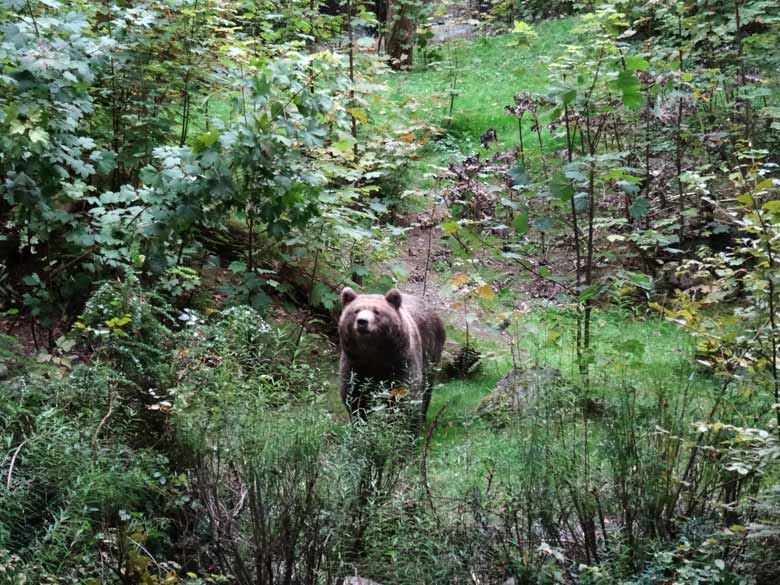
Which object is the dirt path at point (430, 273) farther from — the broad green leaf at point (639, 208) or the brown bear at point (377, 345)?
the broad green leaf at point (639, 208)

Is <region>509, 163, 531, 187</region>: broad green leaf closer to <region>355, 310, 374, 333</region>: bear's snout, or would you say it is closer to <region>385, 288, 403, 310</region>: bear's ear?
<region>385, 288, 403, 310</region>: bear's ear

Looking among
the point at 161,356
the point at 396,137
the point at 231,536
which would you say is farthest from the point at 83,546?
the point at 396,137

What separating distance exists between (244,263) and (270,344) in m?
1.69

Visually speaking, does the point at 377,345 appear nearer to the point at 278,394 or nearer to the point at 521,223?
the point at 521,223

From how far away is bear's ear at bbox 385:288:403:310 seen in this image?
7.95 metres

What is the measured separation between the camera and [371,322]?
24.9 ft

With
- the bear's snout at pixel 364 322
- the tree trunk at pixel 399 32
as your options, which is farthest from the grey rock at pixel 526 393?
the tree trunk at pixel 399 32

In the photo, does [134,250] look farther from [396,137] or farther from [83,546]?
[396,137]

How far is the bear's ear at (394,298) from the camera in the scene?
26.1 ft

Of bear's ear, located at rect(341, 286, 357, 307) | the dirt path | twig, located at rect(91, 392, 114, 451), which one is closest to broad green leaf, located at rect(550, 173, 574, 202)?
bear's ear, located at rect(341, 286, 357, 307)

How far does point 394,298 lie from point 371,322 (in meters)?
0.48

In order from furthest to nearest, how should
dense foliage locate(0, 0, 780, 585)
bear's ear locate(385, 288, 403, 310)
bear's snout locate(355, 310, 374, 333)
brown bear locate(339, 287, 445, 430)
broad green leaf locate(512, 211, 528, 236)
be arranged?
bear's ear locate(385, 288, 403, 310) < brown bear locate(339, 287, 445, 430) < bear's snout locate(355, 310, 374, 333) < broad green leaf locate(512, 211, 528, 236) < dense foliage locate(0, 0, 780, 585)

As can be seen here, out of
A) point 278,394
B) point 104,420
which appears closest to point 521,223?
point 278,394

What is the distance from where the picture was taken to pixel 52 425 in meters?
4.76
